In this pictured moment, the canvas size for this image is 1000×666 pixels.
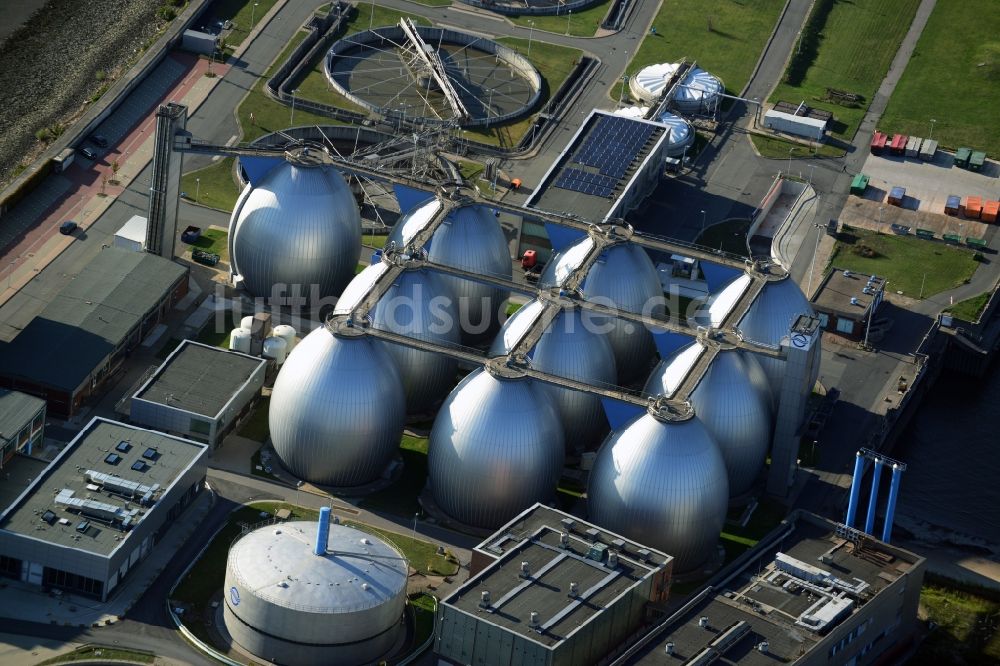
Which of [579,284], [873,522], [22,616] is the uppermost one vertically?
[579,284]

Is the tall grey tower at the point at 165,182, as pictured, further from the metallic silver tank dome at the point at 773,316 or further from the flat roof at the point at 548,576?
the metallic silver tank dome at the point at 773,316

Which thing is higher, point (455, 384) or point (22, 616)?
point (455, 384)

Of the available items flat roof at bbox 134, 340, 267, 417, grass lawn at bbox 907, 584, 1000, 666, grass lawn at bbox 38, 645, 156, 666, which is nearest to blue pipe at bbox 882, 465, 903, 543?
grass lawn at bbox 907, 584, 1000, 666

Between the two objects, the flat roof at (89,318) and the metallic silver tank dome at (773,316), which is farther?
the metallic silver tank dome at (773,316)

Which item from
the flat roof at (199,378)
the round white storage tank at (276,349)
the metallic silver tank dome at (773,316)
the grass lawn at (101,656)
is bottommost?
the grass lawn at (101,656)

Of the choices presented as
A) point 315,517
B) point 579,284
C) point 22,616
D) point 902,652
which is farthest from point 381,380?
point 902,652

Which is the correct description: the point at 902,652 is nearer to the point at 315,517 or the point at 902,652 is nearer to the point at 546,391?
the point at 546,391

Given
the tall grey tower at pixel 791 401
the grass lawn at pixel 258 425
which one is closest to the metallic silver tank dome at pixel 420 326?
the grass lawn at pixel 258 425
